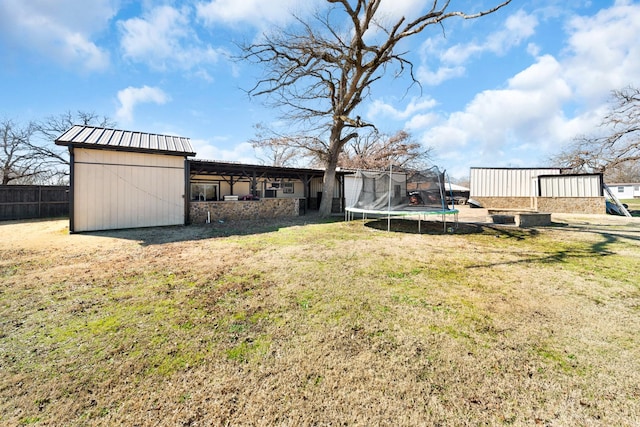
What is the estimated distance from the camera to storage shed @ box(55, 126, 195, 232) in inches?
277

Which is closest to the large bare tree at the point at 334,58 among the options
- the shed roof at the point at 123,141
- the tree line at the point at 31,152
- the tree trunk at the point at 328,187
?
the tree trunk at the point at 328,187

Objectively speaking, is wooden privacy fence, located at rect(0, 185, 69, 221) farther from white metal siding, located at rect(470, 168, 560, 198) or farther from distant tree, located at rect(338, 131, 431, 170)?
white metal siding, located at rect(470, 168, 560, 198)

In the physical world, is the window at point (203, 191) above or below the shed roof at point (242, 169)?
below

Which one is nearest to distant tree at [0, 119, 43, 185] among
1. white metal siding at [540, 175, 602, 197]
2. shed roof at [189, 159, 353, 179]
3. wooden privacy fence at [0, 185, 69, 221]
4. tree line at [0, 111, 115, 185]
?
tree line at [0, 111, 115, 185]

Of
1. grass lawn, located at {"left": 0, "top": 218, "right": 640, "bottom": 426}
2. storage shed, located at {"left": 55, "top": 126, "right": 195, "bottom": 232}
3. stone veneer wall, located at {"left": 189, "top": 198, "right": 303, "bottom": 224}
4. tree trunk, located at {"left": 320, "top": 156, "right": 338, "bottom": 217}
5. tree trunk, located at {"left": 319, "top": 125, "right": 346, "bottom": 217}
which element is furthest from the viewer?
tree trunk, located at {"left": 320, "top": 156, "right": 338, "bottom": 217}

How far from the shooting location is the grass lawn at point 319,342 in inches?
53.5

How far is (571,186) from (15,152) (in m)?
33.2

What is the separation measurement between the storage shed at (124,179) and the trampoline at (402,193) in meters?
6.29

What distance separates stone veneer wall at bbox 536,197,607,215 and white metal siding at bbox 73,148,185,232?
17.3 meters

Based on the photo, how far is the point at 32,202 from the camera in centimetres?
1075

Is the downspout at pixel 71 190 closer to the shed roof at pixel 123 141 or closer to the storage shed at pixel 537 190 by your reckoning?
the shed roof at pixel 123 141

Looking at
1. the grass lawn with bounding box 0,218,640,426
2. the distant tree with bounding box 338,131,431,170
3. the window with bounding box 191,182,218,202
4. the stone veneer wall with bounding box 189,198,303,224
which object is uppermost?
the distant tree with bounding box 338,131,431,170

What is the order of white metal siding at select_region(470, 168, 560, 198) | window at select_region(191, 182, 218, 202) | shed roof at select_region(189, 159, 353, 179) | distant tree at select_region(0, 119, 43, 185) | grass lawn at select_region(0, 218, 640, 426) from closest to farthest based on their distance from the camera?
grass lawn at select_region(0, 218, 640, 426)
shed roof at select_region(189, 159, 353, 179)
window at select_region(191, 182, 218, 202)
white metal siding at select_region(470, 168, 560, 198)
distant tree at select_region(0, 119, 43, 185)

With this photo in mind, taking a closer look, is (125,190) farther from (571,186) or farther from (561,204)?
(571,186)
